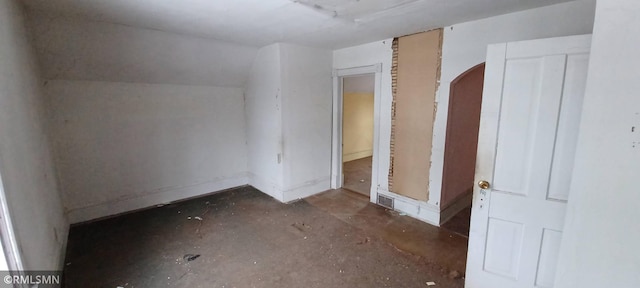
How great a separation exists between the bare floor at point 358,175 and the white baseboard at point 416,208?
25.6 inches

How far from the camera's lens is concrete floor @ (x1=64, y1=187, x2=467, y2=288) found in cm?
215

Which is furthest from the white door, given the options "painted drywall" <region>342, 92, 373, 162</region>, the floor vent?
"painted drywall" <region>342, 92, 373, 162</region>

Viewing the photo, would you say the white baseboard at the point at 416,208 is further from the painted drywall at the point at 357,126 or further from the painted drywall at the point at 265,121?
the painted drywall at the point at 357,126

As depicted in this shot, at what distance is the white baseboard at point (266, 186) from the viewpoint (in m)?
3.81

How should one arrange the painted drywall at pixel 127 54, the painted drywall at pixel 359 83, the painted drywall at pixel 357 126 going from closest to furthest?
the painted drywall at pixel 127 54, the painted drywall at pixel 359 83, the painted drywall at pixel 357 126

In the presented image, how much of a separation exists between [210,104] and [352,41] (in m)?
2.36

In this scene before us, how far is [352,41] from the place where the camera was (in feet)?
A: 11.1

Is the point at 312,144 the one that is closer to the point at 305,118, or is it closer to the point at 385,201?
the point at 305,118

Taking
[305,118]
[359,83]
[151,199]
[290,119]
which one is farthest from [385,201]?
[151,199]

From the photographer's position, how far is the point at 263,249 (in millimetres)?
2576

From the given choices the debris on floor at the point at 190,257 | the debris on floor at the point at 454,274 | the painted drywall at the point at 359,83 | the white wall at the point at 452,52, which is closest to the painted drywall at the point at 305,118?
the white wall at the point at 452,52

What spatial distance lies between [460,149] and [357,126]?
3208mm

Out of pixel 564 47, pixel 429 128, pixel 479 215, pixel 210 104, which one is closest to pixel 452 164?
pixel 429 128

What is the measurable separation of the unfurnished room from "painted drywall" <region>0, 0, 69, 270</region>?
0.03m
